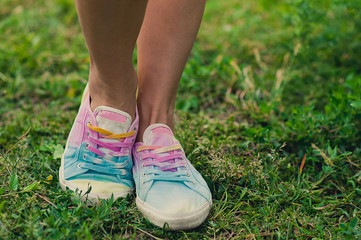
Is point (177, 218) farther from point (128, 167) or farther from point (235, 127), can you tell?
point (235, 127)

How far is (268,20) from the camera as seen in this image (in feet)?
11.5

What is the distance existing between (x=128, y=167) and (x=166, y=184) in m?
0.21

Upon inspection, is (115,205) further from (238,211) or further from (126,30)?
(126,30)

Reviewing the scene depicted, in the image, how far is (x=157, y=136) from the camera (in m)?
1.54

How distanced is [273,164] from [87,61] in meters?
1.73

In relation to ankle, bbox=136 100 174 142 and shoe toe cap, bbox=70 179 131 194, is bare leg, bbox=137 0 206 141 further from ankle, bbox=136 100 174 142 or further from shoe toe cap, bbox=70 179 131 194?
shoe toe cap, bbox=70 179 131 194

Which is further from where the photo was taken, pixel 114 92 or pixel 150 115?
pixel 150 115

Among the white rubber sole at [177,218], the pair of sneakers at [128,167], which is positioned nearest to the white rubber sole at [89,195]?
the pair of sneakers at [128,167]

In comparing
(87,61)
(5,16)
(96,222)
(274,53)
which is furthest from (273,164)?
(5,16)

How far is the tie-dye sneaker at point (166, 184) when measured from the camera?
133cm

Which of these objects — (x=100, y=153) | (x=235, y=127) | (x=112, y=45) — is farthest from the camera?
(x=235, y=127)

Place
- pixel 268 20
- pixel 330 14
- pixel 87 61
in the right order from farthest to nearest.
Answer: pixel 268 20, pixel 330 14, pixel 87 61

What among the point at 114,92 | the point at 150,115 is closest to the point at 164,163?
the point at 150,115

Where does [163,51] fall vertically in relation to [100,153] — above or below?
above
